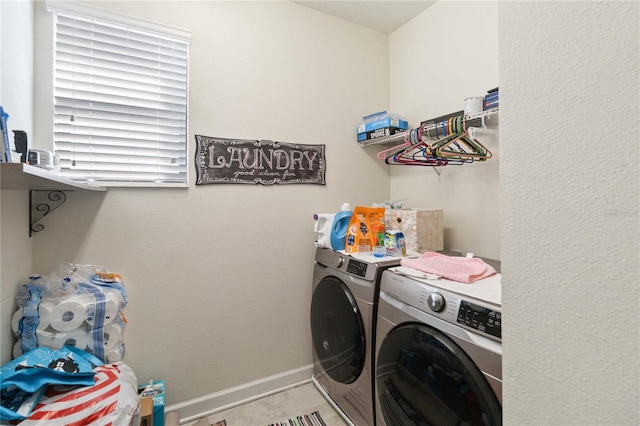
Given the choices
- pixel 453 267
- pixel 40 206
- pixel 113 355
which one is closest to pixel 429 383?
pixel 453 267

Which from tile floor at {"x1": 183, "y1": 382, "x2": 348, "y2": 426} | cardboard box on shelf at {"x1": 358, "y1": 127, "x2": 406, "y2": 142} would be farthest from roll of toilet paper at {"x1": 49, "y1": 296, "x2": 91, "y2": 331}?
cardboard box on shelf at {"x1": 358, "y1": 127, "x2": 406, "y2": 142}

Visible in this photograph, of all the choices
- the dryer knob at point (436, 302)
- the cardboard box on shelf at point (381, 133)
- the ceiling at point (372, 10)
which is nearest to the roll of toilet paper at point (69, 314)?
the dryer knob at point (436, 302)

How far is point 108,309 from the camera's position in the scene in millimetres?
1305

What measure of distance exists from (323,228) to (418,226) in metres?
0.62

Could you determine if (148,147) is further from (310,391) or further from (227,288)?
(310,391)

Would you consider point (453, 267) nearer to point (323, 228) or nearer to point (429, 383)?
point (429, 383)

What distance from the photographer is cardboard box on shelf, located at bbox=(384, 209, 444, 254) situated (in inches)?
66.6

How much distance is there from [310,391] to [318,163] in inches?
65.0

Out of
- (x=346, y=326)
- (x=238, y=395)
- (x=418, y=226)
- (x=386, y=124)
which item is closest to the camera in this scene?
(x=346, y=326)

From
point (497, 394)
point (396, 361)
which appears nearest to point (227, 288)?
point (396, 361)

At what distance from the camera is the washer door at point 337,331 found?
1.48m

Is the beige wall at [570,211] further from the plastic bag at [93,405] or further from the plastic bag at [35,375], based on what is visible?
the plastic bag at [35,375]

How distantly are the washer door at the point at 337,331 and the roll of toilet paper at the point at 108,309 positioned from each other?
111cm

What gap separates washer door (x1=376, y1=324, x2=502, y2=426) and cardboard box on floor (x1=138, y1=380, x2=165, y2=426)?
1133 mm
